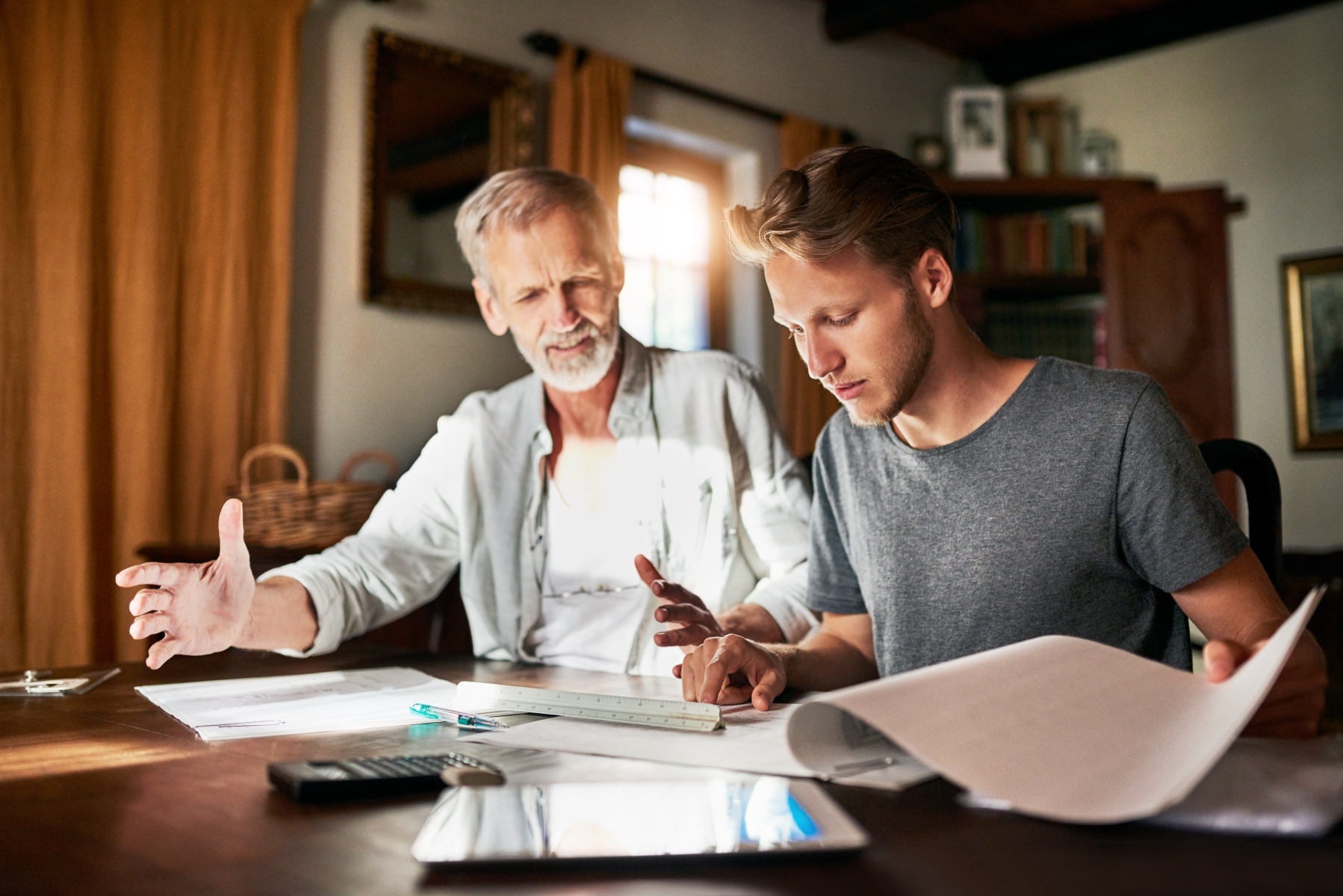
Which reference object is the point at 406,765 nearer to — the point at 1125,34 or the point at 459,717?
the point at 459,717

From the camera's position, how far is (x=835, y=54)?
509cm

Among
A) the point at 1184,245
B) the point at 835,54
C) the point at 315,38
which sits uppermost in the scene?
the point at 835,54

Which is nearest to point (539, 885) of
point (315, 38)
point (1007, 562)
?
point (1007, 562)

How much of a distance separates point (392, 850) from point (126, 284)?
2.57 metres

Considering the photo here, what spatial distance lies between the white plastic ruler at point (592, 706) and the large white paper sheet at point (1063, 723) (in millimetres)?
163

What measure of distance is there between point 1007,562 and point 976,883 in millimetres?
692

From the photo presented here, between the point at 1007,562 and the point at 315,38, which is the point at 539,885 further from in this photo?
the point at 315,38

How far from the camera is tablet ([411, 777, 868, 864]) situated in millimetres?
572

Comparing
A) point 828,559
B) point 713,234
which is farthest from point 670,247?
point 828,559

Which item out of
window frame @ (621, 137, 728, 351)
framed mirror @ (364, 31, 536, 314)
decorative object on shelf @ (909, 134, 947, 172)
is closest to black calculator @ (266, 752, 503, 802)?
framed mirror @ (364, 31, 536, 314)

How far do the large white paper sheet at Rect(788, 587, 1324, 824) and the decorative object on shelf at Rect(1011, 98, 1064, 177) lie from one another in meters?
5.10

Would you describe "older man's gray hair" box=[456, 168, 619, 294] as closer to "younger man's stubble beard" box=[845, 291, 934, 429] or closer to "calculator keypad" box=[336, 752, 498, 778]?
"younger man's stubble beard" box=[845, 291, 934, 429]

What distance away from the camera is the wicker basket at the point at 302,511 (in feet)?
8.48

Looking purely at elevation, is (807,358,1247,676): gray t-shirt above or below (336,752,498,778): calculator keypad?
above
